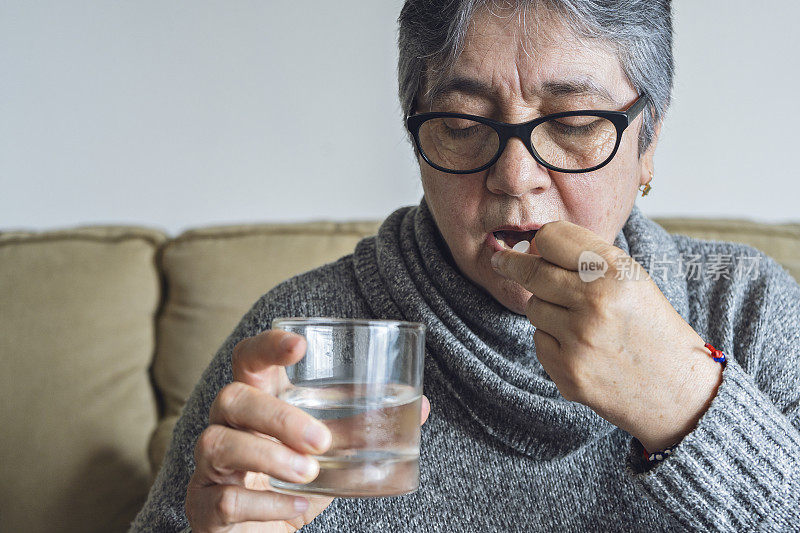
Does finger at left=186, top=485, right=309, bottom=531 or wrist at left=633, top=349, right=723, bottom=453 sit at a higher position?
wrist at left=633, top=349, right=723, bottom=453

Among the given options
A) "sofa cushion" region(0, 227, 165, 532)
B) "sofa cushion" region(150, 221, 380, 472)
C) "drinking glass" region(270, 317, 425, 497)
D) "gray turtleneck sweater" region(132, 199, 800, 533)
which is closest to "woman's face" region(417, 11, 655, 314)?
"gray turtleneck sweater" region(132, 199, 800, 533)

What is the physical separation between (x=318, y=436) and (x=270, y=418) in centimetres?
6

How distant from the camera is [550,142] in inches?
37.2

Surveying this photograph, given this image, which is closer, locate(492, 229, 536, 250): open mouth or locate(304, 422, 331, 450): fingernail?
locate(304, 422, 331, 450): fingernail

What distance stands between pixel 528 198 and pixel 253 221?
4.89ft

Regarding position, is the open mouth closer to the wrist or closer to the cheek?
the cheek

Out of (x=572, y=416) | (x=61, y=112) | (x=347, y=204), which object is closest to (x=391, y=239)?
(x=572, y=416)

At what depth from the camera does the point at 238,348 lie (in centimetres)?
74

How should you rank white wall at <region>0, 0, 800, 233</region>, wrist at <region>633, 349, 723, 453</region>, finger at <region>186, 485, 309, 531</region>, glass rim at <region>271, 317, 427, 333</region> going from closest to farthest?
glass rim at <region>271, 317, 427, 333</region> → finger at <region>186, 485, 309, 531</region> → wrist at <region>633, 349, 723, 453</region> → white wall at <region>0, 0, 800, 233</region>

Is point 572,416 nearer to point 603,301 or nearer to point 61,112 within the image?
point 603,301

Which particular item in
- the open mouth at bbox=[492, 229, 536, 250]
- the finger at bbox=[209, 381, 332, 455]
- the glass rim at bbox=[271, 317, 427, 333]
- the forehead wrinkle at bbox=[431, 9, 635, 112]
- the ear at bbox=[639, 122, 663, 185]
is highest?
the forehead wrinkle at bbox=[431, 9, 635, 112]

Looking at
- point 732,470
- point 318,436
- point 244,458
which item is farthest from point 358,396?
point 732,470

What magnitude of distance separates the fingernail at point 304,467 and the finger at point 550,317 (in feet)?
1.12

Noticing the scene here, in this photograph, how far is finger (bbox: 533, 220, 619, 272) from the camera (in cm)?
75
